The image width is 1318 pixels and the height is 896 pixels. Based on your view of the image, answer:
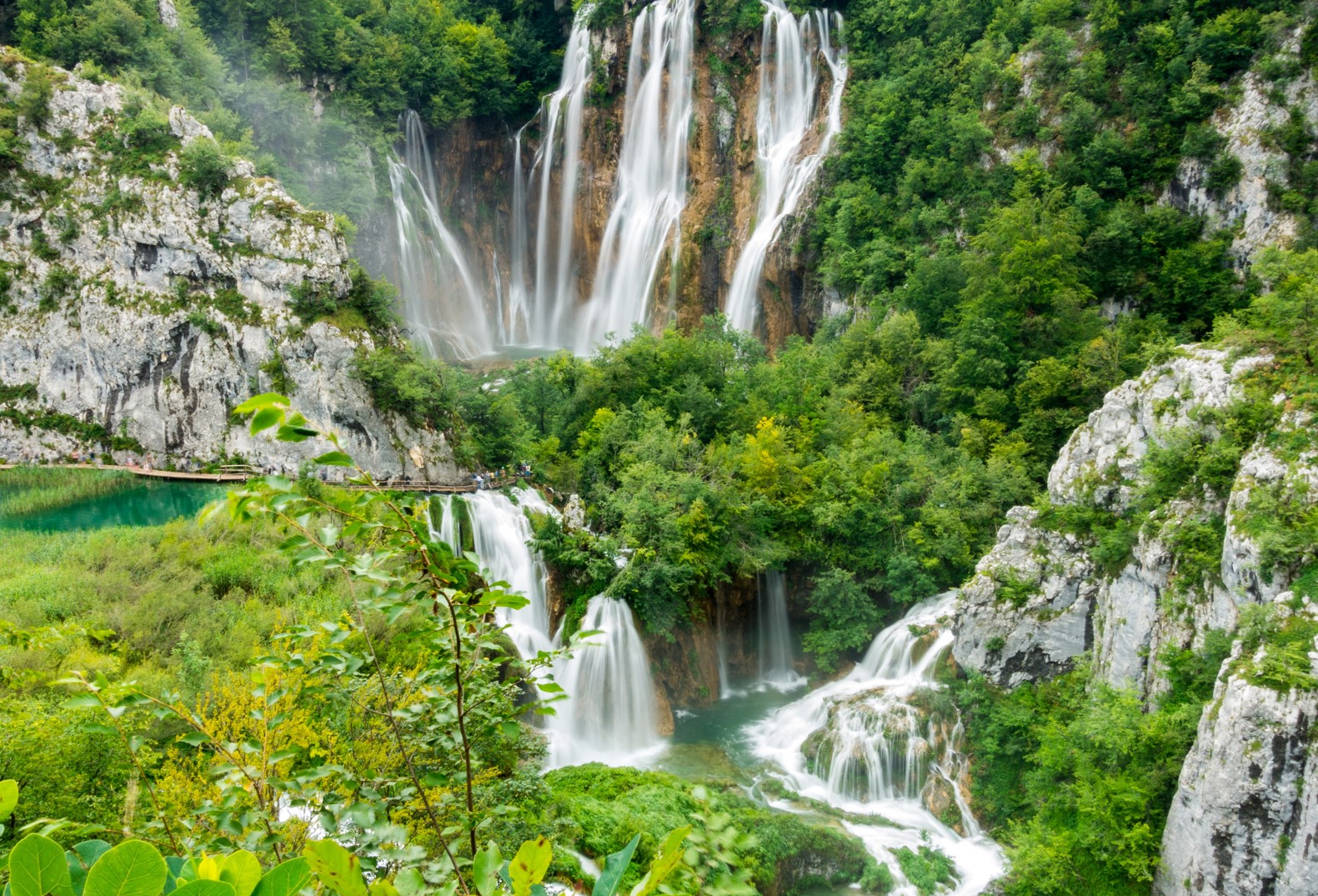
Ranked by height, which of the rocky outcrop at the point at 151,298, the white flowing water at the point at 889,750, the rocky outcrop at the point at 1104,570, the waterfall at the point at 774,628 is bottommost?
the white flowing water at the point at 889,750

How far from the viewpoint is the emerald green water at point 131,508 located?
787 inches

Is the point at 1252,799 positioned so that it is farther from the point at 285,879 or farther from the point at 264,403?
the point at 264,403

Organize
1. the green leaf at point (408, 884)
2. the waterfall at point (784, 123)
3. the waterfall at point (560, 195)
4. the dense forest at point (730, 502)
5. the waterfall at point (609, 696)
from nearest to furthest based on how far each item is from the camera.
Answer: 1. the green leaf at point (408, 884)
2. the dense forest at point (730, 502)
3. the waterfall at point (609, 696)
4. the waterfall at point (784, 123)
5. the waterfall at point (560, 195)

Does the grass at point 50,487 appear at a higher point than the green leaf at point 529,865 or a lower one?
higher

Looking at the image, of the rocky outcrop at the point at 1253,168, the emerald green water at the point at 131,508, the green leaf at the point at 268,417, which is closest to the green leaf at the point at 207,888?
the green leaf at the point at 268,417

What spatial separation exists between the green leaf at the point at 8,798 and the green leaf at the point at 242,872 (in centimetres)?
45

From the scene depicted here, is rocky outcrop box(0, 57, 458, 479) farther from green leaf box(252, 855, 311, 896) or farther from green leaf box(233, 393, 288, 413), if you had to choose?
green leaf box(252, 855, 311, 896)

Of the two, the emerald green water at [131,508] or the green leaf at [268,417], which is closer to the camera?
the green leaf at [268,417]

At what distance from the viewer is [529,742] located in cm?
1058

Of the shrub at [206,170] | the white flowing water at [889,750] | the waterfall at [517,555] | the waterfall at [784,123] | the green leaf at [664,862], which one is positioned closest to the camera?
the green leaf at [664,862]

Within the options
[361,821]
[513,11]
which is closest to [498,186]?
[513,11]

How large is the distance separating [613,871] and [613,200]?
127 ft

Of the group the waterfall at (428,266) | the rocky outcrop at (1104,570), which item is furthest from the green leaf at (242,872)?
the waterfall at (428,266)

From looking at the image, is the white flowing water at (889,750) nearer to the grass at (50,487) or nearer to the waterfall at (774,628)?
the waterfall at (774,628)
